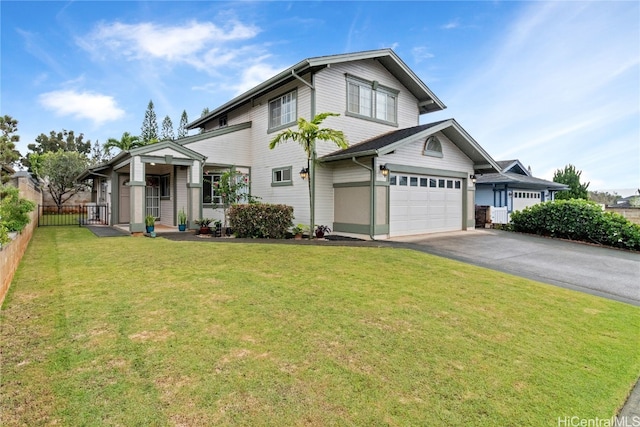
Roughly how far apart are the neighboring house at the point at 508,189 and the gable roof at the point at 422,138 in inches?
273

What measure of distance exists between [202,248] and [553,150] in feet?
80.2

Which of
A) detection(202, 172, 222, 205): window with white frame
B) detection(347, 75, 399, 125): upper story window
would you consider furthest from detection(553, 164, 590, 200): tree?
detection(202, 172, 222, 205): window with white frame

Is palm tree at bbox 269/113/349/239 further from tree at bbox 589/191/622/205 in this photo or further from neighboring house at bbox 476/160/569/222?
tree at bbox 589/191/622/205

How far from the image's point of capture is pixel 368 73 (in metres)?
13.6

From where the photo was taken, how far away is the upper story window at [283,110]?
13.1 m

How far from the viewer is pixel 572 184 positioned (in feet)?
83.6

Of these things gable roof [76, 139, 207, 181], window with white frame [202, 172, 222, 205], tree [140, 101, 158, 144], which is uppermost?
tree [140, 101, 158, 144]

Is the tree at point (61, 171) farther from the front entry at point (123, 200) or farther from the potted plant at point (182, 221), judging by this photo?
the potted plant at point (182, 221)

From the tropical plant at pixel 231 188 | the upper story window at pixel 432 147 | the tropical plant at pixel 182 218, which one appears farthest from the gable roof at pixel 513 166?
the tropical plant at pixel 182 218

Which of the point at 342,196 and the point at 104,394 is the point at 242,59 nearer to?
the point at 342,196

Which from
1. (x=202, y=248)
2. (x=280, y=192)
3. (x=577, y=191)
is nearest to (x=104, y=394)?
(x=202, y=248)

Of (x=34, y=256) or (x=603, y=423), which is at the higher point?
(x=34, y=256)

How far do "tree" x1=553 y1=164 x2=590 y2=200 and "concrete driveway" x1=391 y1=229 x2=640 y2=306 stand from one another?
1620 centimetres

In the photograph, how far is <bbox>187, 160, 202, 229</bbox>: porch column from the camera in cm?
1330
